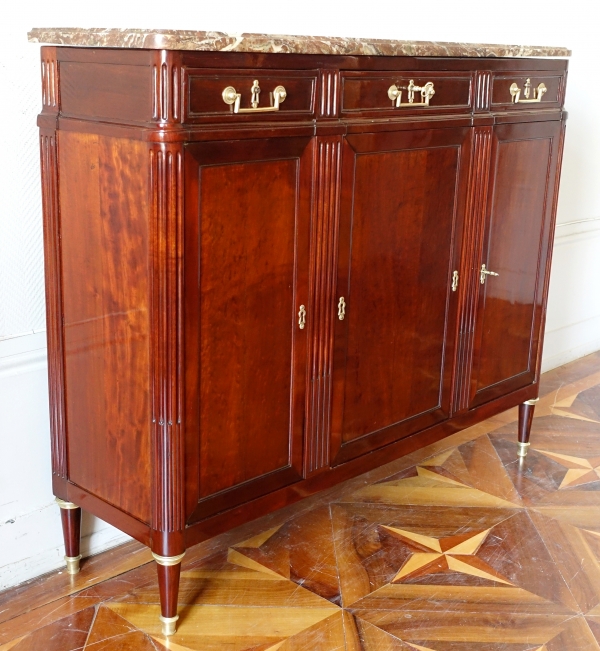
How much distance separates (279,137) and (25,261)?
59 cm

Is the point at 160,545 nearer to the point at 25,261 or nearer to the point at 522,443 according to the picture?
the point at 25,261

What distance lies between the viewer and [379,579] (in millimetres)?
1900

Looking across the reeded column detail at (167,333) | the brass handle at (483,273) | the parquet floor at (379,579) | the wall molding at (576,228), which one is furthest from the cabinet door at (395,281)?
the wall molding at (576,228)

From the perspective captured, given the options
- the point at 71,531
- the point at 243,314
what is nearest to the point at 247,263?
the point at 243,314

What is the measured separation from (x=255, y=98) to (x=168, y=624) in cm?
98

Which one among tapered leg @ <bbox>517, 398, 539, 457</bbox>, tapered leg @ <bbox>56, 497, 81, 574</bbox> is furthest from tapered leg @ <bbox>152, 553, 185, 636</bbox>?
tapered leg @ <bbox>517, 398, 539, 457</bbox>

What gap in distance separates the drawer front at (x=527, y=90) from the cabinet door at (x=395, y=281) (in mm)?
158

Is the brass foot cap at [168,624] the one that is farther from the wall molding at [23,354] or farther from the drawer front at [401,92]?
the drawer front at [401,92]

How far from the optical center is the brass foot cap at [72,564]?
1.89 metres

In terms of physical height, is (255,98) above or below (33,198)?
above

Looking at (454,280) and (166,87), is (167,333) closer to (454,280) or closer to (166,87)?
(166,87)

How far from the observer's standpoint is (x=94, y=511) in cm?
176

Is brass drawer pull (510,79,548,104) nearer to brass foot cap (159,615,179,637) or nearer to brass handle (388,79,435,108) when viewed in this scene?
brass handle (388,79,435,108)

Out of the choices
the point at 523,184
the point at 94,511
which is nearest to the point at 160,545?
the point at 94,511
